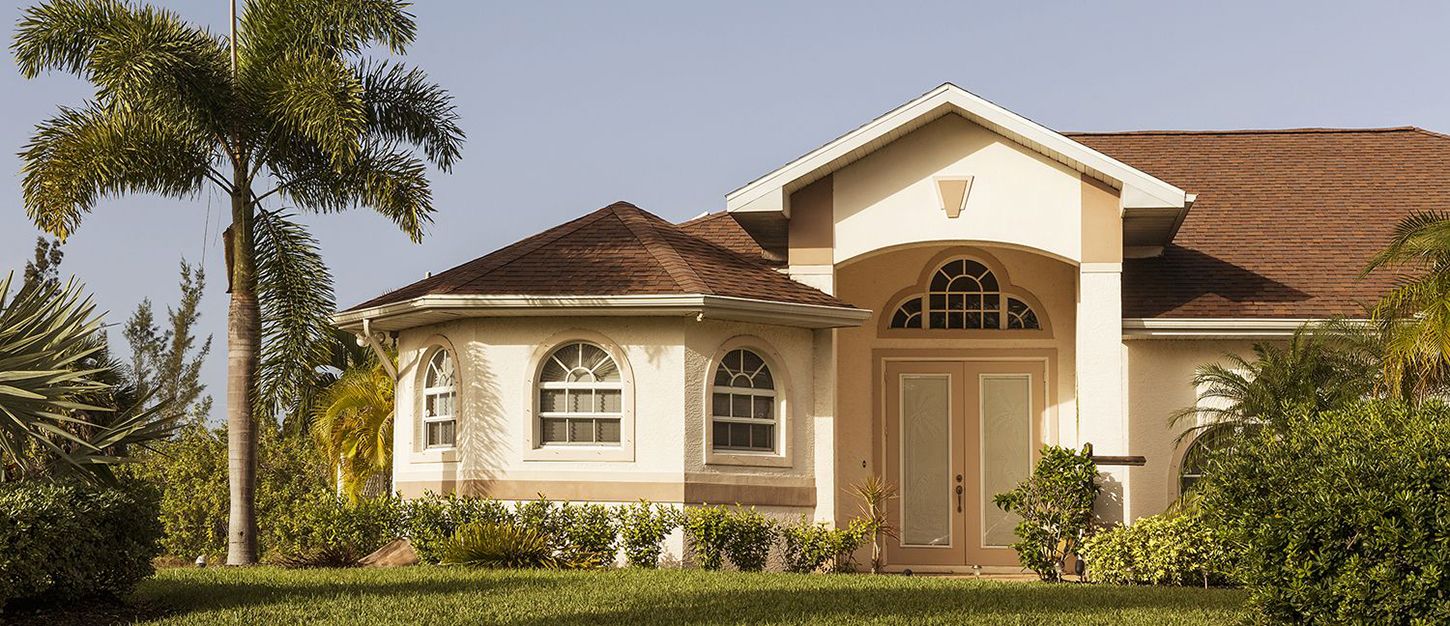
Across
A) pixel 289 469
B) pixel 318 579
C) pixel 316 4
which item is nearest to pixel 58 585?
pixel 318 579

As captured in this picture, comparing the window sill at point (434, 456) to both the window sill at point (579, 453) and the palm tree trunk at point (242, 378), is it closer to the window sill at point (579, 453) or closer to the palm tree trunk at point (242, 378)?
the window sill at point (579, 453)

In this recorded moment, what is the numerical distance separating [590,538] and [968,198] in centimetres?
614

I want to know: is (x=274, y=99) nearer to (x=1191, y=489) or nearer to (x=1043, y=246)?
(x=1043, y=246)

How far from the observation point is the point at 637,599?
13.2m

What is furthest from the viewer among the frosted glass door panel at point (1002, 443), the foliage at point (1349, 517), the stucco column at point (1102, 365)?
the frosted glass door panel at point (1002, 443)

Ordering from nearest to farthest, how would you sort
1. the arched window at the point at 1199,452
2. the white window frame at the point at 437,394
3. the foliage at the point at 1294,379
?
the foliage at the point at 1294,379, the arched window at the point at 1199,452, the white window frame at the point at 437,394

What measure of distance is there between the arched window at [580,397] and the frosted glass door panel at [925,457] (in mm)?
4512

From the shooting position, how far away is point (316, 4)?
18.3m

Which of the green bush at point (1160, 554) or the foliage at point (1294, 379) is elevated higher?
the foliage at point (1294, 379)

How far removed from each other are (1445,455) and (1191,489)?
755 centimetres

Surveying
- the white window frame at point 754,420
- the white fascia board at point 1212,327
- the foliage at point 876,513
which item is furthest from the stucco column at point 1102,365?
the white window frame at point 754,420

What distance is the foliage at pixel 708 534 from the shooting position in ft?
54.7

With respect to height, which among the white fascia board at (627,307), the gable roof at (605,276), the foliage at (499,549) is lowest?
the foliage at (499,549)

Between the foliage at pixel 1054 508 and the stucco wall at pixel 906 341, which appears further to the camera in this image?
the stucco wall at pixel 906 341
